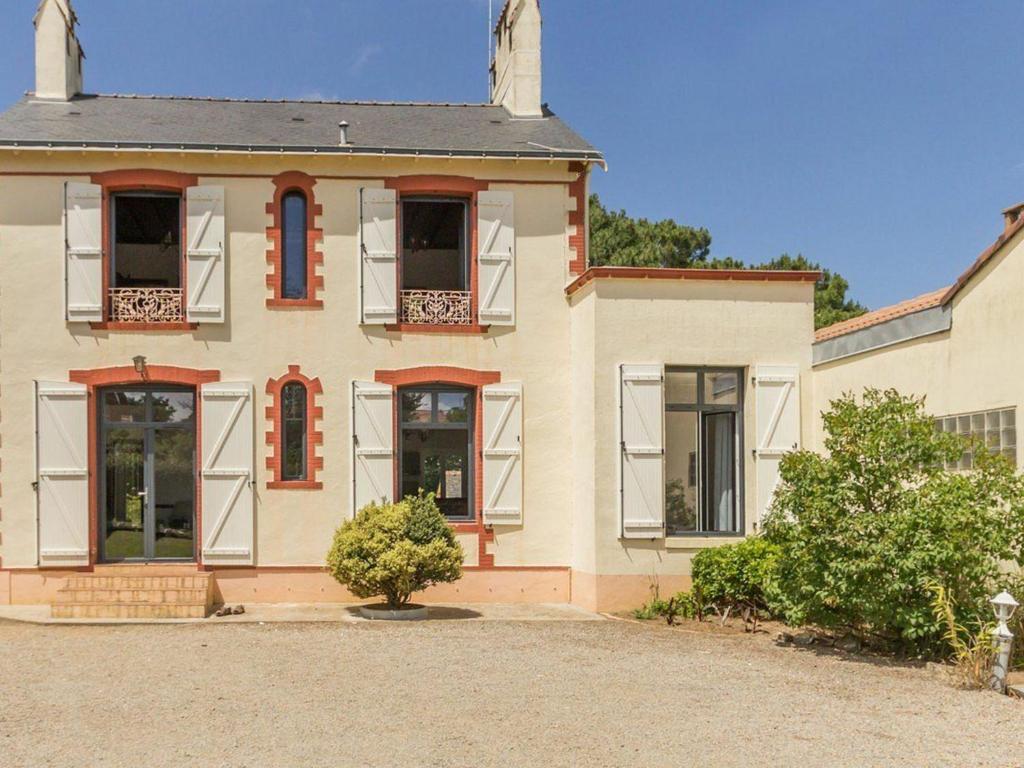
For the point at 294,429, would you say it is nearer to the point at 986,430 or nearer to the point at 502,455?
the point at 502,455

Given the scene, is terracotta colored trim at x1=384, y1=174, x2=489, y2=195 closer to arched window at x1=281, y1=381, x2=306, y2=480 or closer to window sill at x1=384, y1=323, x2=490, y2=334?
window sill at x1=384, y1=323, x2=490, y2=334

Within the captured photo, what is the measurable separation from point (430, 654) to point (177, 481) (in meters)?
5.29

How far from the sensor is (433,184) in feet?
→ 45.9

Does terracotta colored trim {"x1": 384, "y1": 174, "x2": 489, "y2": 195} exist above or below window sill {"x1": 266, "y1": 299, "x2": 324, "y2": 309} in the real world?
above

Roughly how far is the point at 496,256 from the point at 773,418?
401 cm

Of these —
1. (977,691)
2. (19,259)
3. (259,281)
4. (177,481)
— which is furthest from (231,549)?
(977,691)

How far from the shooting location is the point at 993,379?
388 inches

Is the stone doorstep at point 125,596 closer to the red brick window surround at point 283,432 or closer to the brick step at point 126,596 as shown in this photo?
the brick step at point 126,596

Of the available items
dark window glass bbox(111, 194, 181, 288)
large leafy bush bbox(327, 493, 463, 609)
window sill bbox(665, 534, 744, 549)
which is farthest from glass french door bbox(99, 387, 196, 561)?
window sill bbox(665, 534, 744, 549)

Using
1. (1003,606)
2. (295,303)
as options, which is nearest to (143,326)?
(295,303)

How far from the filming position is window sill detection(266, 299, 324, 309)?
13664mm

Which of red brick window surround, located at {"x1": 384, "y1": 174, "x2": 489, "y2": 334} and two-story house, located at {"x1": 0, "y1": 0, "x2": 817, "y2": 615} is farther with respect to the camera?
red brick window surround, located at {"x1": 384, "y1": 174, "x2": 489, "y2": 334}

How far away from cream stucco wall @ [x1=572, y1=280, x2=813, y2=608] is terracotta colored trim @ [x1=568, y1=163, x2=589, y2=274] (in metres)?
0.98

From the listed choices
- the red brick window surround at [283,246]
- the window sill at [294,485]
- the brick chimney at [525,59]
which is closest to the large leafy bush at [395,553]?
the window sill at [294,485]
